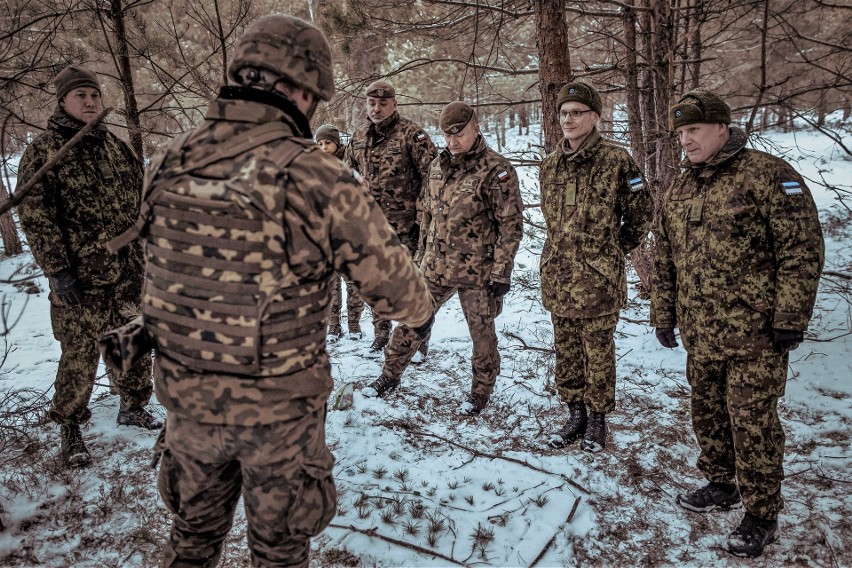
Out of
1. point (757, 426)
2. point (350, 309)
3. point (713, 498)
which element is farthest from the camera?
point (350, 309)

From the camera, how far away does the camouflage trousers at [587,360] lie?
138 inches

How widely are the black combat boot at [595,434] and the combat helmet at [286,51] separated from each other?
115 inches

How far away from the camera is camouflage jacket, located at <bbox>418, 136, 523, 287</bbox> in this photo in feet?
12.7

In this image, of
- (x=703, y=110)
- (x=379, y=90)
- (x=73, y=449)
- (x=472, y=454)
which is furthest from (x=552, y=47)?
(x=73, y=449)

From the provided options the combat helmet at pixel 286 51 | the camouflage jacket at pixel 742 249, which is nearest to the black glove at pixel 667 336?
the camouflage jacket at pixel 742 249

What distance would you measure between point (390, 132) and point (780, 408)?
4.31 m

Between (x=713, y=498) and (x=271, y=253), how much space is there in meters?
2.91

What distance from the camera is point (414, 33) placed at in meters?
6.03

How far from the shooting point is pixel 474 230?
3.96 meters

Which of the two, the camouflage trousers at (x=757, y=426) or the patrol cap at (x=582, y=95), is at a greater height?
the patrol cap at (x=582, y=95)

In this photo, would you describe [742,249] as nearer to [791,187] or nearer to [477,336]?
[791,187]

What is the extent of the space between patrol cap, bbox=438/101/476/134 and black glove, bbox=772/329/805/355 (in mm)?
2467

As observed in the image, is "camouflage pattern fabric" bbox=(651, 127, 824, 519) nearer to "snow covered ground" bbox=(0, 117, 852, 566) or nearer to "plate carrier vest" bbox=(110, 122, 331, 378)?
"snow covered ground" bbox=(0, 117, 852, 566)

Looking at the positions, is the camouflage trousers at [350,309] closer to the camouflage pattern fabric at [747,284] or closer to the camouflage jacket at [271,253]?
the camouflage pattern fabric at [747,284]
